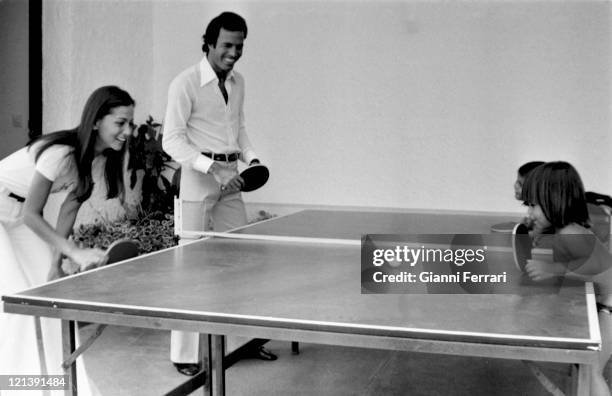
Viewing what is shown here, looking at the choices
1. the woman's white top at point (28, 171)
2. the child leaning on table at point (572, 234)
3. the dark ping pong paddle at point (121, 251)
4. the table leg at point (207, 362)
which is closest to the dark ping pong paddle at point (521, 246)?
the child leaning on table at point (572, 234)

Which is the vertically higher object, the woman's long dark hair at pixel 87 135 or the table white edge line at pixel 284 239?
the woman's long dark hair at pixel 87 135

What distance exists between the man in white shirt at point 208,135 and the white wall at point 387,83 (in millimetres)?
1861

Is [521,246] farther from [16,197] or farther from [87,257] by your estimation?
[16,197]

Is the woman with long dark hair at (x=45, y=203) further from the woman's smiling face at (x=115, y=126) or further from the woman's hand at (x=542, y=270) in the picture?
the woman's hand at (x=542, y=270)

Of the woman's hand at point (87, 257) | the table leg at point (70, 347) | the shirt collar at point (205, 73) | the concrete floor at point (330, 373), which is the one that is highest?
the shirt collar at point (205, 73)

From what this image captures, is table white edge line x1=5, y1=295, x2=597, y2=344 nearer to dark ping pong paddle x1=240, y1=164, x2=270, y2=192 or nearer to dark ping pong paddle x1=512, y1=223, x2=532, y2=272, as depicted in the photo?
dark ping pong paddle x1=512, y1=223, x2=532, y2=272

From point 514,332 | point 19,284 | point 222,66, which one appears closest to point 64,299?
point 19,284

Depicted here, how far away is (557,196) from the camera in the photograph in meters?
2.59

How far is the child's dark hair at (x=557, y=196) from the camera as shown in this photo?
2588 millimetres

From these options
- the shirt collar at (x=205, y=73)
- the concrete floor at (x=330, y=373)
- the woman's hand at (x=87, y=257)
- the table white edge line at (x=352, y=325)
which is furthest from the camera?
the shirt collar at (x=205, y=73)

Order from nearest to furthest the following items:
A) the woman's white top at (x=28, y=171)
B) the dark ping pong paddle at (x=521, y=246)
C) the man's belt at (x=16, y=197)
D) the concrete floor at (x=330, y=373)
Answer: the dark ping pong paddle at (x=521, y=246), the woman's white top at (x=28, y=171), the man's belt at (x=16, y=197), the concrete floor at (x=330, y=373)

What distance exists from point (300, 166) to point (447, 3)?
67.7 inches

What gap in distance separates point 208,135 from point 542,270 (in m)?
2.10

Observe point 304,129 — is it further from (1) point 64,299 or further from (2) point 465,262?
(1) point 64,299
